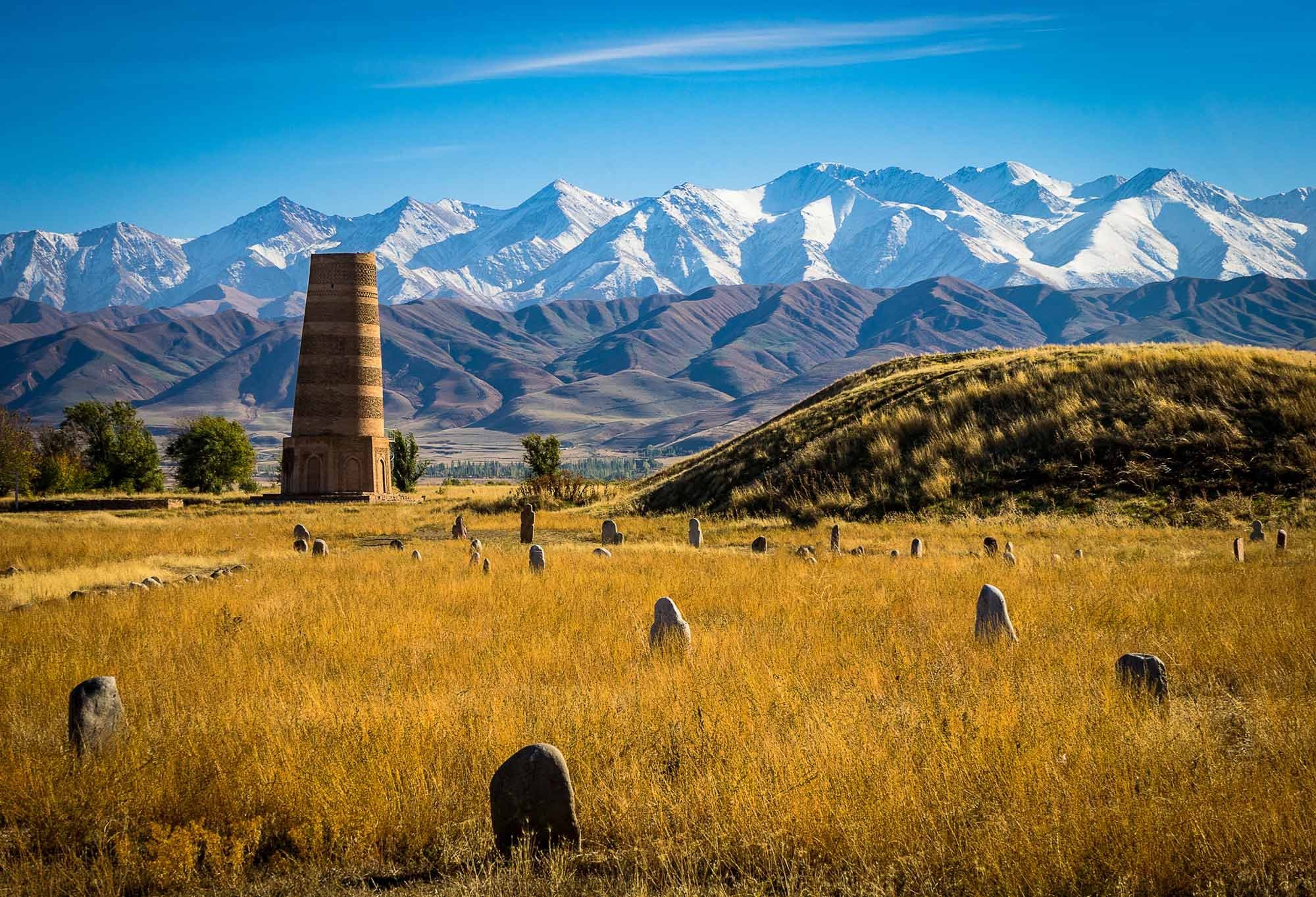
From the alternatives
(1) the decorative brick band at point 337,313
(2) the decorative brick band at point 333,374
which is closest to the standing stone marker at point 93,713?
(2) the decorative brick band at point 333,374

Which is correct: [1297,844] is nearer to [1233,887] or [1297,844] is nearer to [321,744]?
[1233,887]

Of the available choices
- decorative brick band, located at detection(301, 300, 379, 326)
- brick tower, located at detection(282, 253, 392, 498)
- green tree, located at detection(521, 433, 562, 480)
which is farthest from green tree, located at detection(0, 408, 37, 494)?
green tree, located at detection(521, 433, 562, 480)

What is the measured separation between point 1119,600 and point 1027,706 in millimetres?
6080

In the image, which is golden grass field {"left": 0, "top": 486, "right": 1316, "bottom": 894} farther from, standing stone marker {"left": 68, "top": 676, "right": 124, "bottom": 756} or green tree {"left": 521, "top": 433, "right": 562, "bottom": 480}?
green tree {"left": 521, "top": 433, "right": 562, "bottom": 480}

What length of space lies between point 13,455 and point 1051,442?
2526 inches

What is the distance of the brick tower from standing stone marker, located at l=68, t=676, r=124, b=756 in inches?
1525

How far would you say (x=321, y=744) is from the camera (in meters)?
7.23

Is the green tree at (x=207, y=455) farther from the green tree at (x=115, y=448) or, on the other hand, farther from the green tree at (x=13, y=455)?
the green tree at (x=13, y=455)

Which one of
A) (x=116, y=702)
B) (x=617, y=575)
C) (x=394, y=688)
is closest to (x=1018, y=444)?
(x=617, y=575)

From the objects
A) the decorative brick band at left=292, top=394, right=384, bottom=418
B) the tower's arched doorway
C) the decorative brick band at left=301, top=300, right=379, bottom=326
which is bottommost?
the tower's arched doorway

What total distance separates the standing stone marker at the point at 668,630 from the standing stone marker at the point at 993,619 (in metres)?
3.29

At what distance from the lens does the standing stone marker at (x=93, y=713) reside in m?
7.34

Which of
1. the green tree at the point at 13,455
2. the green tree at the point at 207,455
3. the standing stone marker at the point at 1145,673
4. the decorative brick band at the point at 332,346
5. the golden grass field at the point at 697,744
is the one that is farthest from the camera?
the green tree at the point at 207,455

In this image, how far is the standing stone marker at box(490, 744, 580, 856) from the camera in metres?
5.98
